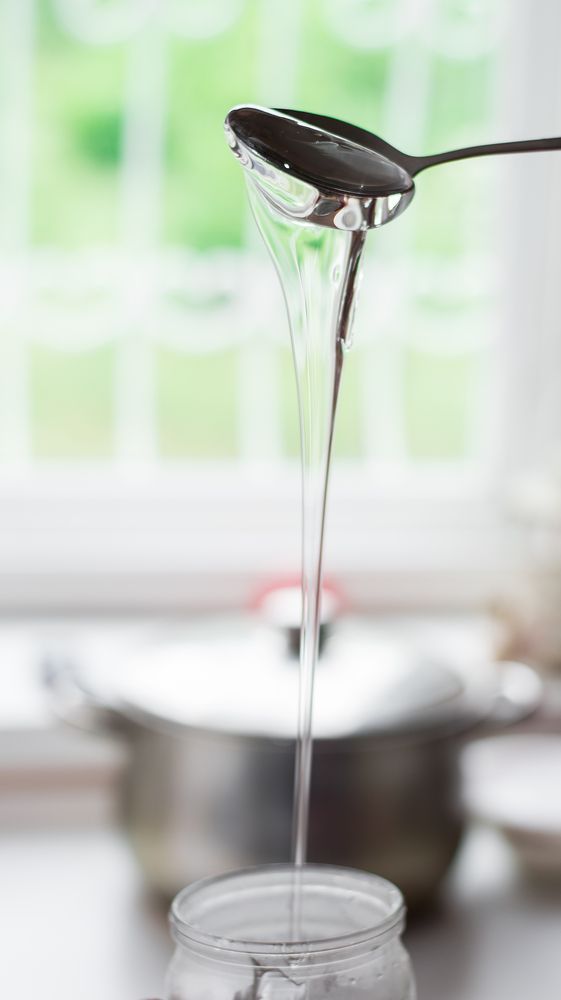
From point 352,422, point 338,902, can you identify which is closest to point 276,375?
point 352,422

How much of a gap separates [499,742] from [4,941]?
0.52 m

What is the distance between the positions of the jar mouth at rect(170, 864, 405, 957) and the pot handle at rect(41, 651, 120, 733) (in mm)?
251

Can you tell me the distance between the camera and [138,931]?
85 cm

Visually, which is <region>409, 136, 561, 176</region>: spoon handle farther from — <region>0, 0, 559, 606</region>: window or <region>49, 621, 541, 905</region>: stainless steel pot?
<region>0, 0, 559, 606</region>: window

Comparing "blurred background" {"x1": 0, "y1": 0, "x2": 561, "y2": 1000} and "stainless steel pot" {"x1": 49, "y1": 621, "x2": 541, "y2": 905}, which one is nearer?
"stainless steel pot" {"x1": 49, "y1": 621, "x2": 541, "y2": 905}

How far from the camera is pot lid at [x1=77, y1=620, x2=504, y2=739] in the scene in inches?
31.2

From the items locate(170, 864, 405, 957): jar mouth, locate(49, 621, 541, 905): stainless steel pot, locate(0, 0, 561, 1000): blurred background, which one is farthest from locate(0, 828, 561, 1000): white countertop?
locate(0, 0, 561, 1000): blurred background

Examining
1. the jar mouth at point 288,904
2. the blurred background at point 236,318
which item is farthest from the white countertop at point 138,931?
the blurred background at point 236,318

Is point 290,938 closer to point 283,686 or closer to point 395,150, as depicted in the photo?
point 283,686

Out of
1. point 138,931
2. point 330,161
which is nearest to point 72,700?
point 138,931

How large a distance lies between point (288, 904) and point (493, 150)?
38cm

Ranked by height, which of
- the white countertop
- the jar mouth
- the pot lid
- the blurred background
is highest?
the blurred background

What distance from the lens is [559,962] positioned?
82 centimetres

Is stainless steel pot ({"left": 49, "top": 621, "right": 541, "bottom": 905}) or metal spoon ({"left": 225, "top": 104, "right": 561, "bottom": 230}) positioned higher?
metal spoon ({"left": 225, "top": 104, "right": 561, "bottom": 230})
